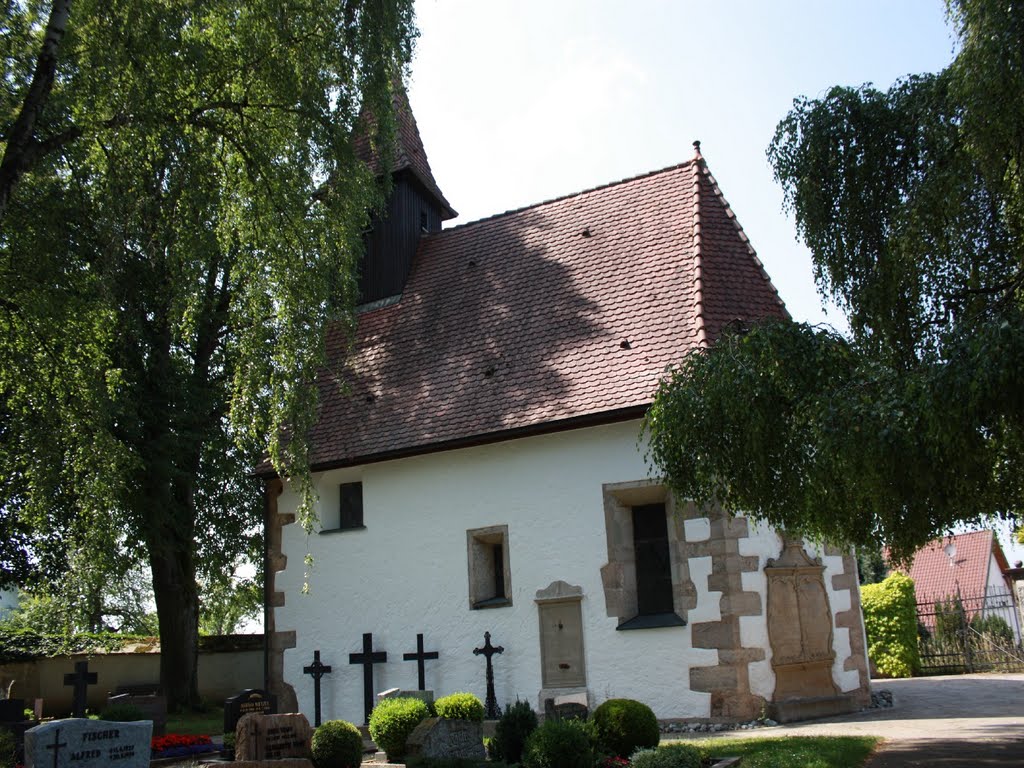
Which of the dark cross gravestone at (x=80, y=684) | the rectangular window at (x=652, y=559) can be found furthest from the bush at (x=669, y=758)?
the dark cross gravestone at (x=80, y=684)

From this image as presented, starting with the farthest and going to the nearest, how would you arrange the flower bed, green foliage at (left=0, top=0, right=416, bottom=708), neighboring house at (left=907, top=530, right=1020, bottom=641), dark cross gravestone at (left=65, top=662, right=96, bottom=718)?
1. neighboring house at (left=907, top=530, right=1020, bottom=641)
2. dark cross gravestone at (left=65, top=662, right=96, bottom=718)
3. the flower bed
4. green foliage at (left=0, top=0, right=416, bottom=708)

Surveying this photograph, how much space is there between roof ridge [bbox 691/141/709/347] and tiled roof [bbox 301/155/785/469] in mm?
28

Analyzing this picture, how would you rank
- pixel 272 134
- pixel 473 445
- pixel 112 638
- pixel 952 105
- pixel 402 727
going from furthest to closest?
pixel 112 638 → pixel 473 445 → pixel 272 134 → pixel 402 727 → pixel 952 105

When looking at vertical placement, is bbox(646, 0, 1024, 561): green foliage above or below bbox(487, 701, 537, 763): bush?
above

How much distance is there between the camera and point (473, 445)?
569 inches

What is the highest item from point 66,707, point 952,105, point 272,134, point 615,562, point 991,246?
point 272,134

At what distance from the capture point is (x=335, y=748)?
991 centimetres

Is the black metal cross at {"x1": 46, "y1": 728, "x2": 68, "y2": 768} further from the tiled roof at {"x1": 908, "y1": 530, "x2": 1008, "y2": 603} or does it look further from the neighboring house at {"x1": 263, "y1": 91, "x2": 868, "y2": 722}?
the tiled roof at {"x1": 908, "y1": 530, "x2": 1008, "y2": 603}

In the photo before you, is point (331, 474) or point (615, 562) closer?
point (615, 562)

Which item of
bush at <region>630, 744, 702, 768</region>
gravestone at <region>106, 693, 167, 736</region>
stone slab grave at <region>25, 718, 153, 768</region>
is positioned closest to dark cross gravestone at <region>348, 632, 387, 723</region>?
gravestone at <region>106, 693, 167, 736</region>

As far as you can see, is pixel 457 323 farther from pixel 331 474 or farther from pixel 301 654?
pixel 301 654

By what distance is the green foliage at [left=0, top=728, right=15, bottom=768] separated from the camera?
33.7 feet

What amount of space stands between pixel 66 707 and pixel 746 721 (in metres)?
14.3

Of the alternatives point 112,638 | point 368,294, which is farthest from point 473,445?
point 112,638
